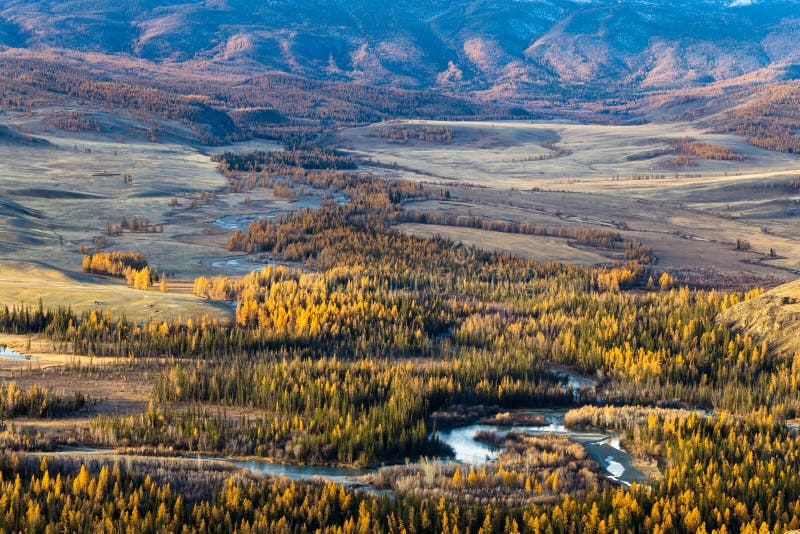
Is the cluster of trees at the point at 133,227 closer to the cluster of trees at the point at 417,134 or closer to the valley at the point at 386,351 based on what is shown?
the valley at the point at 386,351

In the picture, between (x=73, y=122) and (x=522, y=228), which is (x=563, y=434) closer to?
Answer: (x=522, y=228)

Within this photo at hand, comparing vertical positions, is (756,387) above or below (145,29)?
below

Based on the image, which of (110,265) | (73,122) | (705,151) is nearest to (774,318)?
(110,265)

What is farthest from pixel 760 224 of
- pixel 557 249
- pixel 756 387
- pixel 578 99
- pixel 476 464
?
pixel 578 99

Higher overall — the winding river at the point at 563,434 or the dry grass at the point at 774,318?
the dry grass at the point at 774,318

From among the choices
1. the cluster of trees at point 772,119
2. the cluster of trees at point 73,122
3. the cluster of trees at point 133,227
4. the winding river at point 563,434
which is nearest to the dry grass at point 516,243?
the cluster of trees at point 133,227

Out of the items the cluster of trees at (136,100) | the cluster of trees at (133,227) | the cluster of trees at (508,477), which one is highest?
the cluster of trees at (136,100)

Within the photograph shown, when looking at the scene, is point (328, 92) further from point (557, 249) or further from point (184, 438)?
point (184, 438)

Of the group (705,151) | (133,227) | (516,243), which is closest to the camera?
(133,227)

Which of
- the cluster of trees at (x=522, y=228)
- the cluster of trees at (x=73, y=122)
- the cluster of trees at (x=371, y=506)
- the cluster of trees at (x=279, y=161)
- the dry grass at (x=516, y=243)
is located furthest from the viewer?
the cluster of trees at (x=73, y=122)
